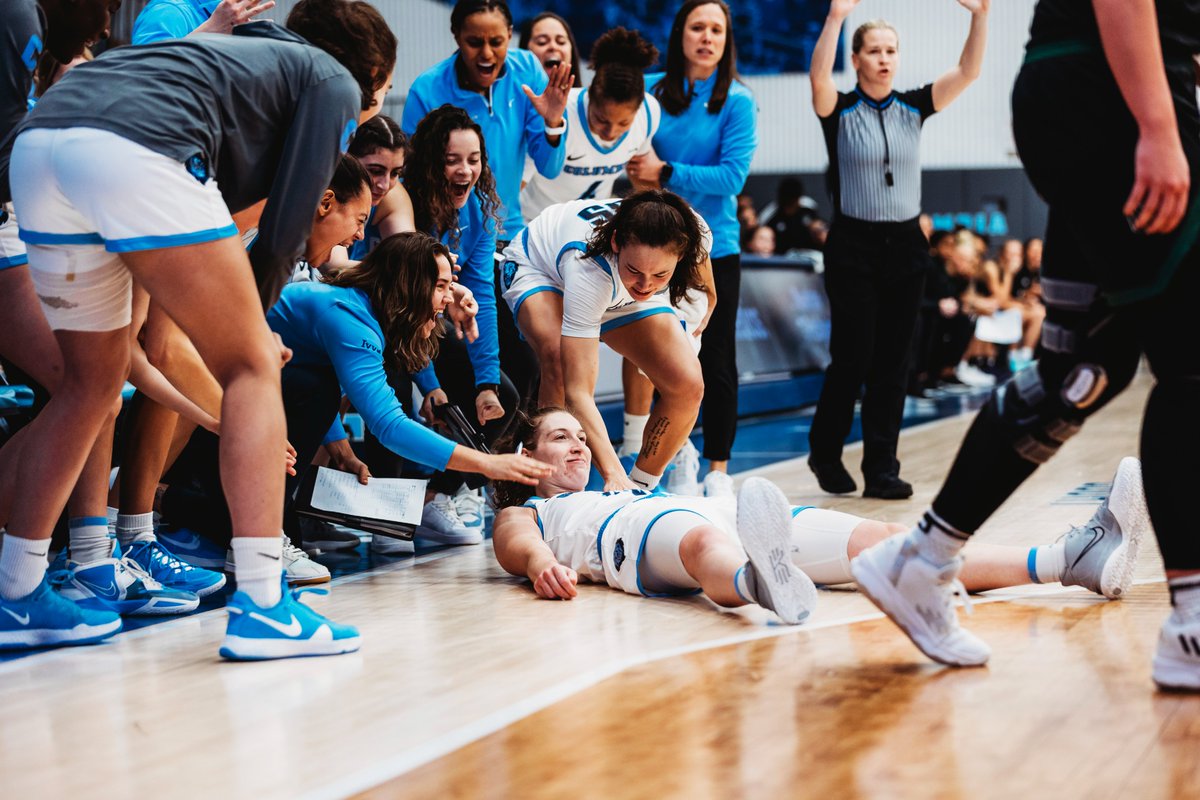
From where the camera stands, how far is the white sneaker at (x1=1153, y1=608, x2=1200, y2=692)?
1964 millimetres

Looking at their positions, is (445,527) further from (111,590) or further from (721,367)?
(721,367)

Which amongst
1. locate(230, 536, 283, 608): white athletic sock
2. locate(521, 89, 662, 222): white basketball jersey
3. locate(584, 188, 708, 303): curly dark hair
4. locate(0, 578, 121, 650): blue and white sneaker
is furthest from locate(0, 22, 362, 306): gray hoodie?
locate(521, 89, 662, 222): white basketball jersey

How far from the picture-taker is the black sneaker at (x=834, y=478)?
4.99 meters

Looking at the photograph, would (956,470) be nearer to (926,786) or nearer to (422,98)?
(926,786)

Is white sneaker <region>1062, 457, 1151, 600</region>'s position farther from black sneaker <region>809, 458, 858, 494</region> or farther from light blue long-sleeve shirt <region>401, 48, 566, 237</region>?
light blue long-sleeve shirt <region>401, 48, 566, 237</region>

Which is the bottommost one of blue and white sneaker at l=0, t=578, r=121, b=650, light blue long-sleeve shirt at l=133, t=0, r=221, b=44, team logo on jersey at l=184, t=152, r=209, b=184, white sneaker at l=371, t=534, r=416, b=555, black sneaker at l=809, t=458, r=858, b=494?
black sneaker at l=809, t=458, r=858, b=494

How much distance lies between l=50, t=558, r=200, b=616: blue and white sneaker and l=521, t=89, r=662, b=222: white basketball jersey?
2347mm

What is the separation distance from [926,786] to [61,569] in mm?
2159

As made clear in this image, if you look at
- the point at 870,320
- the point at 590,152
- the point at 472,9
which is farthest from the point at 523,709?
the point at 870,320

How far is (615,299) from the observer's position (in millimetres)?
3928

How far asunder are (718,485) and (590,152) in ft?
4.28

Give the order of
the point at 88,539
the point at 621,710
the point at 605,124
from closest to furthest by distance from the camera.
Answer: the point at 621,710 < the point at 88,539 < the point at 605,124

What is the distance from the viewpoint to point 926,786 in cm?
162

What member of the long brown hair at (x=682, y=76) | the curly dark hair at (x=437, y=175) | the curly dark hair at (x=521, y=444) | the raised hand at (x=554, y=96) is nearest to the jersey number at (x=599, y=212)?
the curly dark hair at (x=437, y=175)
